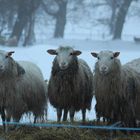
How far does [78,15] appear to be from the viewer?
5678 centimetres

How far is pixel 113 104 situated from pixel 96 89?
0.51m

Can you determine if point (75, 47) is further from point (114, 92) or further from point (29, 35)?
point (114, 92)

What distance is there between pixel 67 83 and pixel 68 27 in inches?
2046

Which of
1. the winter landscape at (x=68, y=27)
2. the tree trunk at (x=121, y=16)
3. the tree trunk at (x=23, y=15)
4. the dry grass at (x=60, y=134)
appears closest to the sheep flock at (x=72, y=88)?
the dry grass at (x=60, y=134)

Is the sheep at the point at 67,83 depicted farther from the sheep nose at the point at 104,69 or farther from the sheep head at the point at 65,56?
the sheep nose at the point at 104,69

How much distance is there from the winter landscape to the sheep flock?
1490 centimetres

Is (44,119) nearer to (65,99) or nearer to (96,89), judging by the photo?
(65,99)

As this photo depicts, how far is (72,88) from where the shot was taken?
11789 millimetres

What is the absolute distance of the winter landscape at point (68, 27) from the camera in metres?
35.9

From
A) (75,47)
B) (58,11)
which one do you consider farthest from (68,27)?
(75,47)

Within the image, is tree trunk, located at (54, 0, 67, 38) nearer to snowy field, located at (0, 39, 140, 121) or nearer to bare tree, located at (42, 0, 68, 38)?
bare tree, located at (42, 0, 68, 38)

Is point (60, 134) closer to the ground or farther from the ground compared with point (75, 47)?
closer to the ground

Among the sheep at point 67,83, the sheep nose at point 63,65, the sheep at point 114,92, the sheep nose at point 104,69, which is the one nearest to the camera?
the sheep nose at point 104,69

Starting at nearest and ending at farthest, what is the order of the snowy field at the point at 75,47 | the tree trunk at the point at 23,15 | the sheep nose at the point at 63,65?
the sheep nose at the point at 63,65
the snowy field at the point at 75,47
the tree trunk at the point at 23,15
